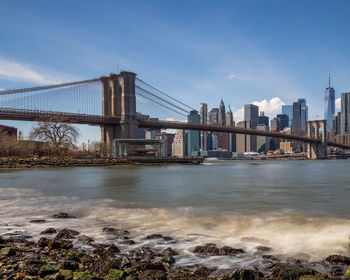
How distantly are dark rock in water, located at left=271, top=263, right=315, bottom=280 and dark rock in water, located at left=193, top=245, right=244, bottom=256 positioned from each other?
103cm

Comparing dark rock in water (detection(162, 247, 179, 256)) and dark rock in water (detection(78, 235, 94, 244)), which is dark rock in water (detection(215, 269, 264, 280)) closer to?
dark rock in water (detection(162, 247, 179, 256))

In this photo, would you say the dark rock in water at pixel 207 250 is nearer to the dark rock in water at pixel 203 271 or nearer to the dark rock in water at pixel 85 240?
the dark rock in water at pixel 203 271

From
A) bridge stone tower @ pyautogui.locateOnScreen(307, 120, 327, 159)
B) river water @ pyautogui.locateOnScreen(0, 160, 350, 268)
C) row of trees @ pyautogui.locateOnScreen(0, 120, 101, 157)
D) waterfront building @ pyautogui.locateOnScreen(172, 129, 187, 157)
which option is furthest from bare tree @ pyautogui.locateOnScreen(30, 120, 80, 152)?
waterfront building @ pyautogui.locateOnScreen(172, 129, 187, 157)

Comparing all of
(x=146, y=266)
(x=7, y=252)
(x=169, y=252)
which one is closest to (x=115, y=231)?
(x=169, y=252)

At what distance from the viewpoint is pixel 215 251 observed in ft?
18.1

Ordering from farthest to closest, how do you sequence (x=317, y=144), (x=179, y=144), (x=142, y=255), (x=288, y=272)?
(x=179, y=144), (x=317, y=144), (x=142, y=255), (x=288, y=272)

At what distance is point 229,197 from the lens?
13617mm

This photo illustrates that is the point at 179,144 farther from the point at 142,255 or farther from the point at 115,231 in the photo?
the point at 142,255

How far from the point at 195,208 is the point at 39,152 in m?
48.1

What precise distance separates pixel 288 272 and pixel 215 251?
4.98 ft

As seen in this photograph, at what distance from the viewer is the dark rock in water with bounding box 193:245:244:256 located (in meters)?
5.47

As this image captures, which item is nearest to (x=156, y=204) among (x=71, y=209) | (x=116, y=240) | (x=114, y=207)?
(x=114, y=207)

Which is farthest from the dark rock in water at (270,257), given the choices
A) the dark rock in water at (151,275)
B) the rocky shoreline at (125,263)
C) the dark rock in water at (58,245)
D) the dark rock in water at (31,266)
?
the dark rock in water at (31,266)

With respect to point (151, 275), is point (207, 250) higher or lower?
lower
